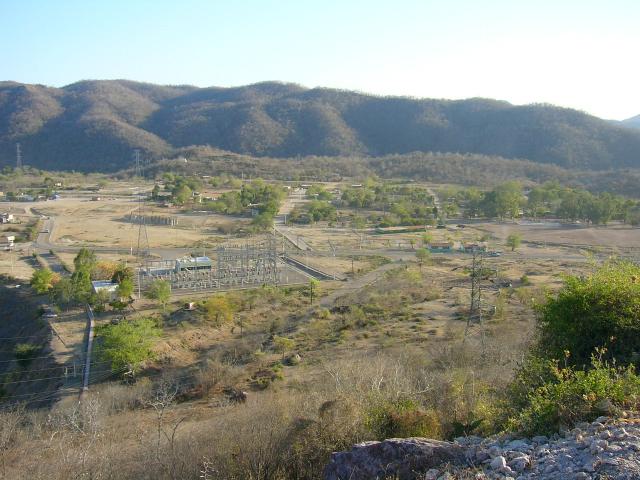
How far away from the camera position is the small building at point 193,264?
27.7 meters

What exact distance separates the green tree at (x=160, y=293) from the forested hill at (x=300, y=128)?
88.2 m

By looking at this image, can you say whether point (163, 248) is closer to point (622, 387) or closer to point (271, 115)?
point (622, 387)

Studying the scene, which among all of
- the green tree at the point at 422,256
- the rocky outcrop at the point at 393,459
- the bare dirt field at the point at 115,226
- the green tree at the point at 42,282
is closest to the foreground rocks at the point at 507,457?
the rocky outcrop at the point at 393,459

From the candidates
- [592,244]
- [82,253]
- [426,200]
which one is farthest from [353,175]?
[82,253]

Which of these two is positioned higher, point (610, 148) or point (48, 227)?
point (610, 148)

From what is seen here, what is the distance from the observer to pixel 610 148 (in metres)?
99.6

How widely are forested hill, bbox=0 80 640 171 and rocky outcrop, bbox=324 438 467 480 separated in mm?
99338

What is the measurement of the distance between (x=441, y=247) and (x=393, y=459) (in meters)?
32.6

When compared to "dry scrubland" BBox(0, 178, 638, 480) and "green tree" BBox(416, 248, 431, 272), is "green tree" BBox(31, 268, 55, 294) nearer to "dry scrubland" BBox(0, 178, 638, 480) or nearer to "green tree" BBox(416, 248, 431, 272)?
"dry scrubland" BBox(0, 178, 638, 480)

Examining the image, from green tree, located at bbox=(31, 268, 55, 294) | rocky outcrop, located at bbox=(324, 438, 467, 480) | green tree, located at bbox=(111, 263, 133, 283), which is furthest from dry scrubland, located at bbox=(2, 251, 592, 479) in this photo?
green tree, located at bbox=(31, 268, 55, 294)

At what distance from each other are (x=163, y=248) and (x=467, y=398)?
3093 cm

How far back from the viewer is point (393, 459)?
5590mm

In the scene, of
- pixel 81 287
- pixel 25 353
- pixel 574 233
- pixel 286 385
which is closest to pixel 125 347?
pixel 25 353

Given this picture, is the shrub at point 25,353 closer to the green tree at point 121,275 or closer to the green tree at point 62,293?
the green tree at point 62,293
